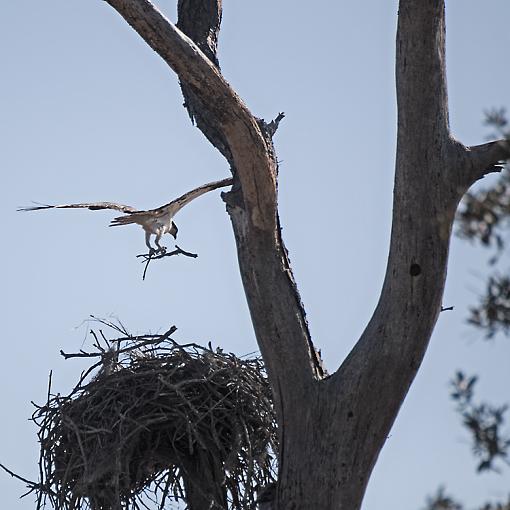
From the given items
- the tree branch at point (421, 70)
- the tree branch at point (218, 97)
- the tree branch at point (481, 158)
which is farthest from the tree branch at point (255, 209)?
the tree branch at point (481, 158)

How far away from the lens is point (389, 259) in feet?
24.2

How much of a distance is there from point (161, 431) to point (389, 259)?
1.99 metres

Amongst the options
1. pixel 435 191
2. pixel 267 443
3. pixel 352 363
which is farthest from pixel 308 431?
pixel 435 191

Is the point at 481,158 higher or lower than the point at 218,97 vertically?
lower

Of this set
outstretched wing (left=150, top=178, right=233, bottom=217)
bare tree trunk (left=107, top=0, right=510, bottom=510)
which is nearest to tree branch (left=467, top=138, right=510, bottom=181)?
bare tree trunk (left=107, top=0, right=510, bottom=510)

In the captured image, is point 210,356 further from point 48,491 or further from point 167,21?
point 167,21

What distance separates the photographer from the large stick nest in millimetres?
8172

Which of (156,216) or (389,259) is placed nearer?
(389,259)

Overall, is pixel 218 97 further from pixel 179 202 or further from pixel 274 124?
pixel 179 202

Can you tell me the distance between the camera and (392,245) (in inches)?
289

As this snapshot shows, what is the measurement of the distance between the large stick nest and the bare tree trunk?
29.5 inches

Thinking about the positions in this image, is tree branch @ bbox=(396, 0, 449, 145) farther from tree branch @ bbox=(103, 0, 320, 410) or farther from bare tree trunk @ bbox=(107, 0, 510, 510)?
tree branch @ bbox=(103, 0, 320, 410)

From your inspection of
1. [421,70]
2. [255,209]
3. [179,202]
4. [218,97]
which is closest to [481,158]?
[421,70]

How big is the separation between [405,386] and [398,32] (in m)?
1.94
